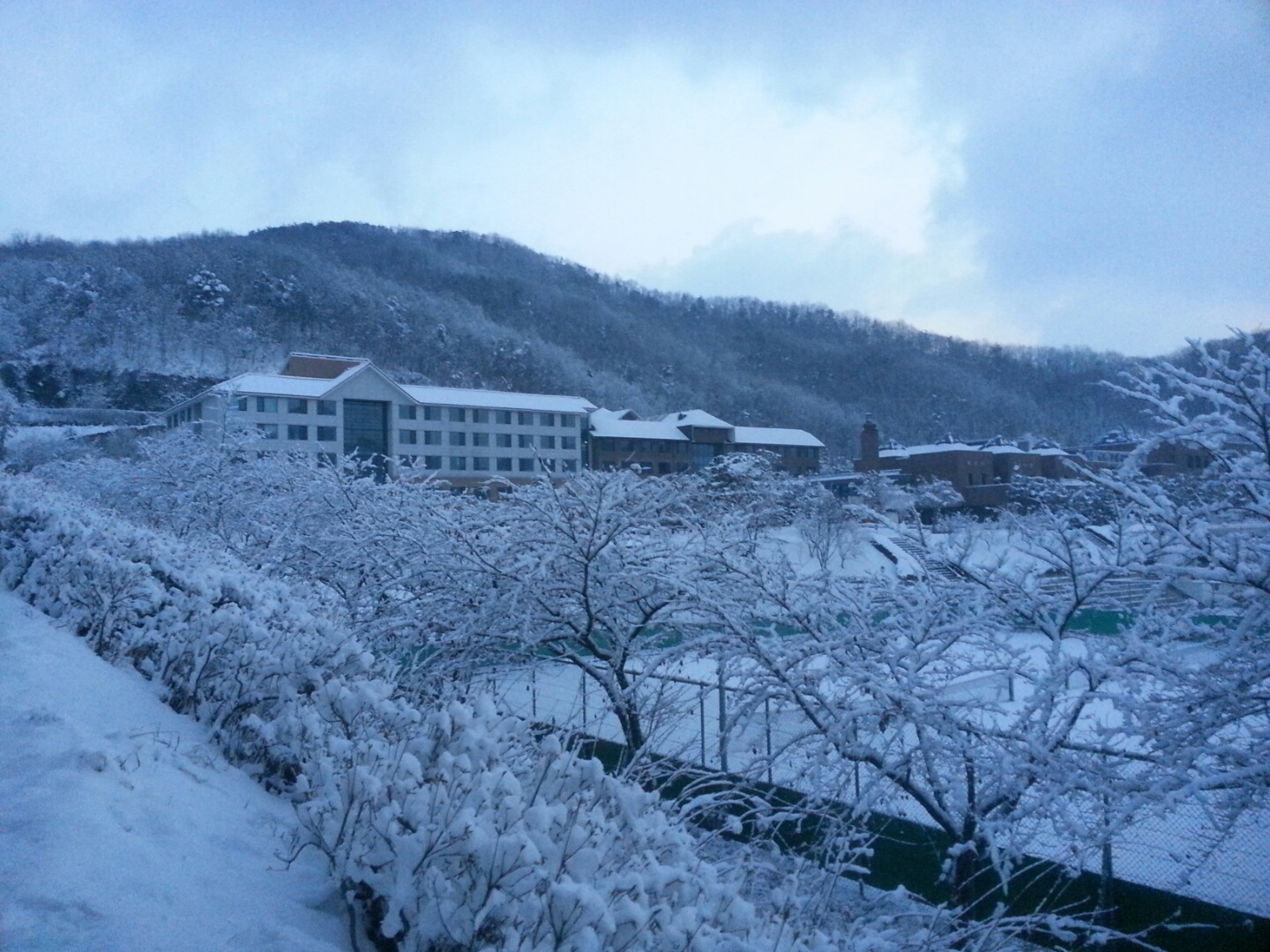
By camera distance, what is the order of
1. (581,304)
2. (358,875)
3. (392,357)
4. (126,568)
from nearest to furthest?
(358,875), (126,568), (392,357), (581,304)

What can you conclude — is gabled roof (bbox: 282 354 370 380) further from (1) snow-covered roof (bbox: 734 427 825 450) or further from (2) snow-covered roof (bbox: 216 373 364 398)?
(1) snow-covered roof (bbox: 734 427 825 450)

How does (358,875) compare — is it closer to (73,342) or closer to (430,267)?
(73,342)

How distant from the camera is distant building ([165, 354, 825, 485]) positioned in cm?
3719

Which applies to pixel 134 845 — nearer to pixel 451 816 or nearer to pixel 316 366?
pixel 451 816

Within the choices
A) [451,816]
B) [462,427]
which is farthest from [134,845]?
[462,427]

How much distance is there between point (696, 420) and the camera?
5228 cm

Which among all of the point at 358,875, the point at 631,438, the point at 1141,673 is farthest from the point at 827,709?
the point at 631,438

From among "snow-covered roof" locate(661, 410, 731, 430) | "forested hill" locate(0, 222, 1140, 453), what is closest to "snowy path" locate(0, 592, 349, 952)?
"forested hill" locate(0, 222, 1140, 453)

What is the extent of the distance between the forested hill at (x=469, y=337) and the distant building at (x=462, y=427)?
29.3ft

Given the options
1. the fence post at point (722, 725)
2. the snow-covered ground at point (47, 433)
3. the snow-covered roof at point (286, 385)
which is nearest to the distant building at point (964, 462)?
the fence post at point (722, 725)

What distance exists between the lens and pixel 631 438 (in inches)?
1901

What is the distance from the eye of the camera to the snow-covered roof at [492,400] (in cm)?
4441

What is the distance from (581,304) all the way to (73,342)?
45.7m

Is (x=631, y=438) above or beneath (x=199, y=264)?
beneath
